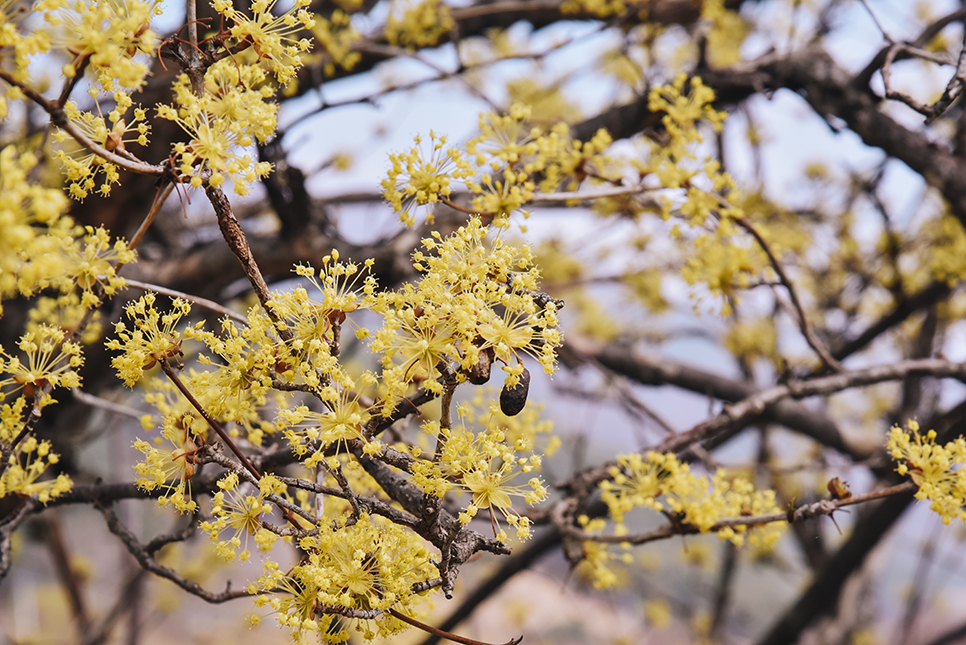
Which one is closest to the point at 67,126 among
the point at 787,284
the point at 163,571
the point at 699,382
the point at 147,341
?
the point at 147,341

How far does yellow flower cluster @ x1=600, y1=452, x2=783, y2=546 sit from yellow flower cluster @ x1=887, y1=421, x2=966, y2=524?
304mm

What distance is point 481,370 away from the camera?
96 centimetres

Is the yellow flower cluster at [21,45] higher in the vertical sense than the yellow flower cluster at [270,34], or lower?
lower

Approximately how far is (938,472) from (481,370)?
1.10 m

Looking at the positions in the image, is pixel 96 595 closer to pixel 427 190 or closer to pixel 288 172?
pixel 288 172

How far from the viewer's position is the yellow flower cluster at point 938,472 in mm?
1273

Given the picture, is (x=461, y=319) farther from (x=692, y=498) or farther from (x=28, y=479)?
(x=28, y=479)

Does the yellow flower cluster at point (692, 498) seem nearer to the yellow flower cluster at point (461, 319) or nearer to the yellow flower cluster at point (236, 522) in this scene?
the yellow flower cluster at point (461, 319)

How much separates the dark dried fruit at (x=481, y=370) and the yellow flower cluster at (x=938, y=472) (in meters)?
0.97

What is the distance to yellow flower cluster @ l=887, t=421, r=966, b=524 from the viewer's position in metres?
1.27

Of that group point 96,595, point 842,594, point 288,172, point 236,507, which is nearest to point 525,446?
point 236,507

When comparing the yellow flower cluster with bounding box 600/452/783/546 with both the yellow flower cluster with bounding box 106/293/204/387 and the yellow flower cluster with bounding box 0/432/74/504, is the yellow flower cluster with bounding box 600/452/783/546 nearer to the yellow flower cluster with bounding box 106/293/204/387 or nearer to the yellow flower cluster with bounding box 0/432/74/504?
the yellow flower cluster with bounding box 106/293/204/387

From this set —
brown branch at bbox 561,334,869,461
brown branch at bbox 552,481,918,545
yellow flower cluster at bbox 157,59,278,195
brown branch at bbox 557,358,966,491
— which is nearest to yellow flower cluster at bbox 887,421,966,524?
brown branch at bbox 552,481,918,545

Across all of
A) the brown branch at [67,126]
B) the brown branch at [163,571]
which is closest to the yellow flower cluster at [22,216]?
the brown branch at [67,126]
